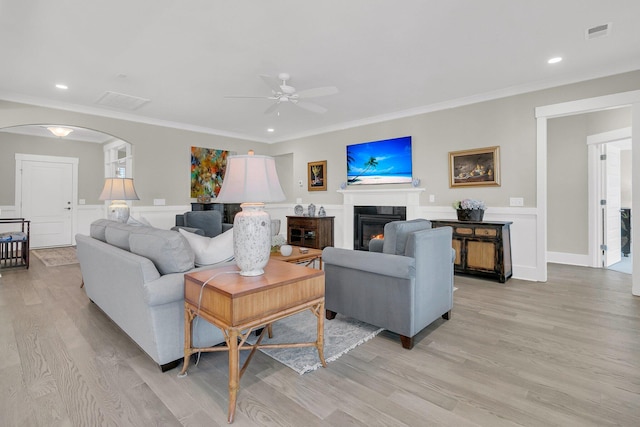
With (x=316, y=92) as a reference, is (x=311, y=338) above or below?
below

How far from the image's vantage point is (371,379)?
1933 mm

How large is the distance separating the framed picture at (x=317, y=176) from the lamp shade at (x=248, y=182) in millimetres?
4802

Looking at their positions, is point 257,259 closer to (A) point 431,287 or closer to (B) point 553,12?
(A) point 431,287

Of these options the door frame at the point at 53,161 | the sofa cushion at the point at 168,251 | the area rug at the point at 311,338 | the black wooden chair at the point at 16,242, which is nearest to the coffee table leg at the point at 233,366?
the area rug at the point at 311,338

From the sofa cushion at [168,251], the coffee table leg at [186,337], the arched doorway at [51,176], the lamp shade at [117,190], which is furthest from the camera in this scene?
the arched doorway at [51,176]

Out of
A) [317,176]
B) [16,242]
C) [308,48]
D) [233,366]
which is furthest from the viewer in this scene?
[317,176]

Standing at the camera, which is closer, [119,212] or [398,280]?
[398,280]

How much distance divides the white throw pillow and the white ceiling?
1.84 meters

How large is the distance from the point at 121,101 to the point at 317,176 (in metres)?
3.72

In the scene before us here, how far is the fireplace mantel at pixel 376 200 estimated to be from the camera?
208 inches

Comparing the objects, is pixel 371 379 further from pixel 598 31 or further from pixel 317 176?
pixel 317 176

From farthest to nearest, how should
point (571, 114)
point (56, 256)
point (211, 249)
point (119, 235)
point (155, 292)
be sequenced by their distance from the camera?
point (56, 256)
point (571, 114)
point (119, 235)
point (211, 249)
point (155, 292)

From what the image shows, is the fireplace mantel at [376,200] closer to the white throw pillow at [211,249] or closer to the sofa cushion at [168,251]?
the white throw pillow at [211,249]

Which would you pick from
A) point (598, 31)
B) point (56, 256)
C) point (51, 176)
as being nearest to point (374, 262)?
point (598, 31)
